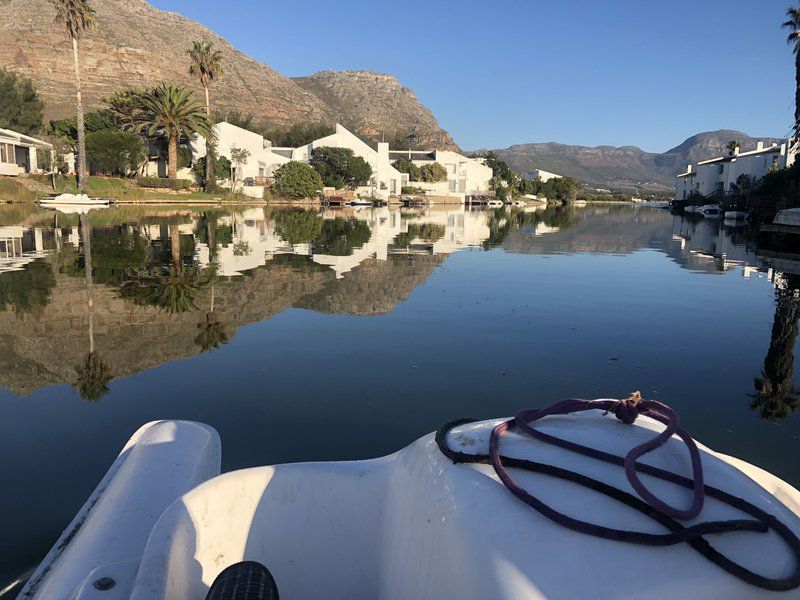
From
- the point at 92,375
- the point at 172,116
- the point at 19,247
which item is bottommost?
A: the point at 92,375

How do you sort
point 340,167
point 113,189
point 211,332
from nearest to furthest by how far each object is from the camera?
point 211,332 < point 113,189 < point 340,167

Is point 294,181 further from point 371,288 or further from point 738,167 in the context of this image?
point 738,167

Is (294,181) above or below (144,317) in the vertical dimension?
above

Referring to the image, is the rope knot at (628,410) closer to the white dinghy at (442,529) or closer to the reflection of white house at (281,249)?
the white dinghy at (442,529)

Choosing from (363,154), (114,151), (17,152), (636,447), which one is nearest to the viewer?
(636,447)

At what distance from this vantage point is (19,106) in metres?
67.4

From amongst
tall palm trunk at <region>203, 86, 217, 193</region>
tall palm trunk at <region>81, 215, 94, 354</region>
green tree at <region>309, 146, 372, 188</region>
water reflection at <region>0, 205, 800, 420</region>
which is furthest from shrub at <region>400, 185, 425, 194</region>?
tall palm trunk at <region>81, 215, 94, 354</region>

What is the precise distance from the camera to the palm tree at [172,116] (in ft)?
176

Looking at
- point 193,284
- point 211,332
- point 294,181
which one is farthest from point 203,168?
point 211,332

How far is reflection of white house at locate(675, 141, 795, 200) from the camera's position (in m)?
60.8

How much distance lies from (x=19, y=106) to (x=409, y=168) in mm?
55014

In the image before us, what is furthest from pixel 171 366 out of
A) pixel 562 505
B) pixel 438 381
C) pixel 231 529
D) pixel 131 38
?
pixel 131 38

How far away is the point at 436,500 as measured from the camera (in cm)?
204

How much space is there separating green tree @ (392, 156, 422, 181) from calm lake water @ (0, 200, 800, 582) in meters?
84.1
